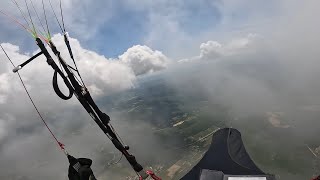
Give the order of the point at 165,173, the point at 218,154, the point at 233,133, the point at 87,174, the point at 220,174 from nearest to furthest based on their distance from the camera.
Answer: the point at 87,174, the point at 220,174, the point at 218,154, the point at 233,133, the point at 165,173

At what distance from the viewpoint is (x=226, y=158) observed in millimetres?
12023

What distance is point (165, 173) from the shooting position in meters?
200

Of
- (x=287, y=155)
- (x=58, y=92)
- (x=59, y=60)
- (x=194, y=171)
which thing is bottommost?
(x=287, y=155)

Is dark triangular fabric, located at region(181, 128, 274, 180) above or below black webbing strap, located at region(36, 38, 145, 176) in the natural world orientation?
below

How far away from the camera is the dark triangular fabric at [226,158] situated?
11.0 m

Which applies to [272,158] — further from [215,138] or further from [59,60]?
[59,60]

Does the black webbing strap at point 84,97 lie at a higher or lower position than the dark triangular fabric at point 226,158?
higher

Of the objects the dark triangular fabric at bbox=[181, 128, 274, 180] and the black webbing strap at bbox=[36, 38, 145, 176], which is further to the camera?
the dark triangular fabric at bbox=[181, 128, 274, 180]

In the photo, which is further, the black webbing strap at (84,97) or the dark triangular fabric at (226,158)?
the dark triangular fabric at (226,158)

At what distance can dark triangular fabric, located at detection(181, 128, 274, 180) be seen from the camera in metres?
11.0

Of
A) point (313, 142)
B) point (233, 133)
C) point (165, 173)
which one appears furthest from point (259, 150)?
point (233, 133)

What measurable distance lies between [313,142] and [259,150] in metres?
35.6

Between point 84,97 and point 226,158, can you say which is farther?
point 226,158

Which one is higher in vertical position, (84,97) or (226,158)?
(84,97)
